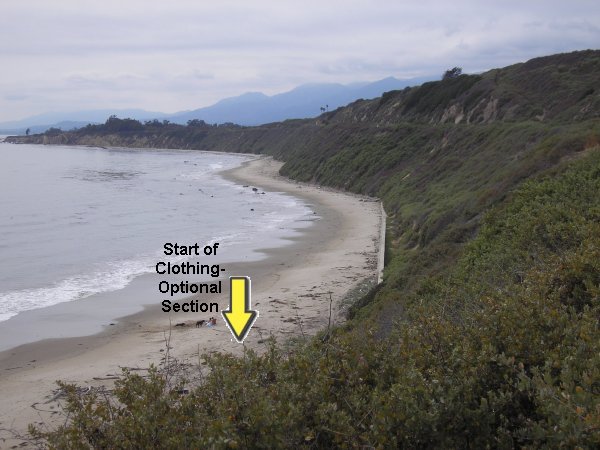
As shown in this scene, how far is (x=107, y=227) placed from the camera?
30.9m

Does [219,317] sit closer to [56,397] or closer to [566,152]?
[56,397]


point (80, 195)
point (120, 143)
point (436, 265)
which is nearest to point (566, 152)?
point (436, 265)

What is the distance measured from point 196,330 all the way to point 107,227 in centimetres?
1865

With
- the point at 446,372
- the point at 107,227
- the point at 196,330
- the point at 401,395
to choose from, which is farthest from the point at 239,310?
the point at 107,227

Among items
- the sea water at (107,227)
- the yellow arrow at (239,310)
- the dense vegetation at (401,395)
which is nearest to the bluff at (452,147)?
the yellow arrow at (239,310)

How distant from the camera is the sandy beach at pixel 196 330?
10773 mm

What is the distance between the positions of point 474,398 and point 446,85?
5605cm

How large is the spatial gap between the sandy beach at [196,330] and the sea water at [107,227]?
3145 mm

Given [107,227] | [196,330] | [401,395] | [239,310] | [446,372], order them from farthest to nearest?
[107,227]
[196,330]
[239,310]
[446,372]
[401,395]

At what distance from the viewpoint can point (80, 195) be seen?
155 feet

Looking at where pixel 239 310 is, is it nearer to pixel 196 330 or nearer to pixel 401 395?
pixel 401 395

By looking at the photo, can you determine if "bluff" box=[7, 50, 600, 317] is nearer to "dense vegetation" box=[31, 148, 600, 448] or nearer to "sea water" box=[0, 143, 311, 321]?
"sea water" box=[0, 143, 311, 321]

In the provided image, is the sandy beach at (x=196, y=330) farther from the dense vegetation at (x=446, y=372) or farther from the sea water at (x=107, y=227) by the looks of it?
the sea water at (x=107, y=227)

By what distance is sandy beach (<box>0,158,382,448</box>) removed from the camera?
10.8m
